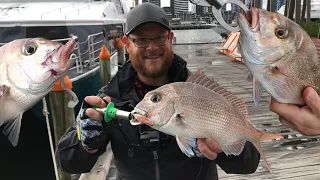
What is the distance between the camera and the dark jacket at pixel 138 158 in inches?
77.6

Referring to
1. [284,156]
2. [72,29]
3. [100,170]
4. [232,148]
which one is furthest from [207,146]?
[72,29]

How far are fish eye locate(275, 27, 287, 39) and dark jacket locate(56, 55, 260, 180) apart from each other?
97 centimetres

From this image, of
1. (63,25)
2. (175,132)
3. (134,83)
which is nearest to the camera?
(175,132)

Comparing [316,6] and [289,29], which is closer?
[289,29]

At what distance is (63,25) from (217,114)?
4.38 metres

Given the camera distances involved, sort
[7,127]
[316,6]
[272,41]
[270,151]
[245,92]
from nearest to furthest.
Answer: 1. [7,127]
2. [272,41]
3. [270,151]
4. [245,92]
5. [316,6]

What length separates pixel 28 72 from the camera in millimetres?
1010

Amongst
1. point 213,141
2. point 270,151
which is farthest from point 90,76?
point 213,141

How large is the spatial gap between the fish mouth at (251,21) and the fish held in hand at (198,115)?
1.36 feet

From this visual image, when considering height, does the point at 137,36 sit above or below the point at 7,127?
above

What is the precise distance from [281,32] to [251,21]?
4.9 inches

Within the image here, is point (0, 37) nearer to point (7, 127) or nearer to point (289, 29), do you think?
point (7, 127)

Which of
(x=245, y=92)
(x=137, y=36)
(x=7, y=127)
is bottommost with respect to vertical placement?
(x=245, y=92)

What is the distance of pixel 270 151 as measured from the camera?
4551 millimetres
